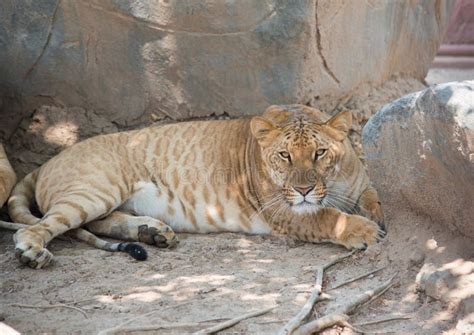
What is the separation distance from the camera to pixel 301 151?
634 centimetres

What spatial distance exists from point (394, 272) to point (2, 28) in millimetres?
3892

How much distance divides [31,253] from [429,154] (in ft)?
8.71

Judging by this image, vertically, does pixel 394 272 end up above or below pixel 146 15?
below

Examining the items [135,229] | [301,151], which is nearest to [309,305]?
[301,151]

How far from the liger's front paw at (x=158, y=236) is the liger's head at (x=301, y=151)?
33.3 inches

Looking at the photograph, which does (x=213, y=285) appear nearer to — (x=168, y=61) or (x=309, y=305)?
(x=309, y=305)

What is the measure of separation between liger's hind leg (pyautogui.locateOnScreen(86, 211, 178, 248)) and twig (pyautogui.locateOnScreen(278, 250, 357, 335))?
1246mm

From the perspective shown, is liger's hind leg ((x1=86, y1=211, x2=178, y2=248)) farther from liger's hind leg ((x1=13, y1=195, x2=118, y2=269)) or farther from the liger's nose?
the liger's nose

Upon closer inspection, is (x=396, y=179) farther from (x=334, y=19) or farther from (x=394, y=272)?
(x=334, y=19)

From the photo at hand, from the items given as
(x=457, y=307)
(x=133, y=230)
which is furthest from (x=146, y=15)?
(x=457, y=307)

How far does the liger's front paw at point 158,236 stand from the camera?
6.45 metres

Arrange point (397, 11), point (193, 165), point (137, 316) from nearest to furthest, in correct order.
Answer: point (137, 316), point (193, 165), point (397, 11)

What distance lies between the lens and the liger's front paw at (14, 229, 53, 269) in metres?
5.88

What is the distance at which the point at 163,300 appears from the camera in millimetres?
5332
